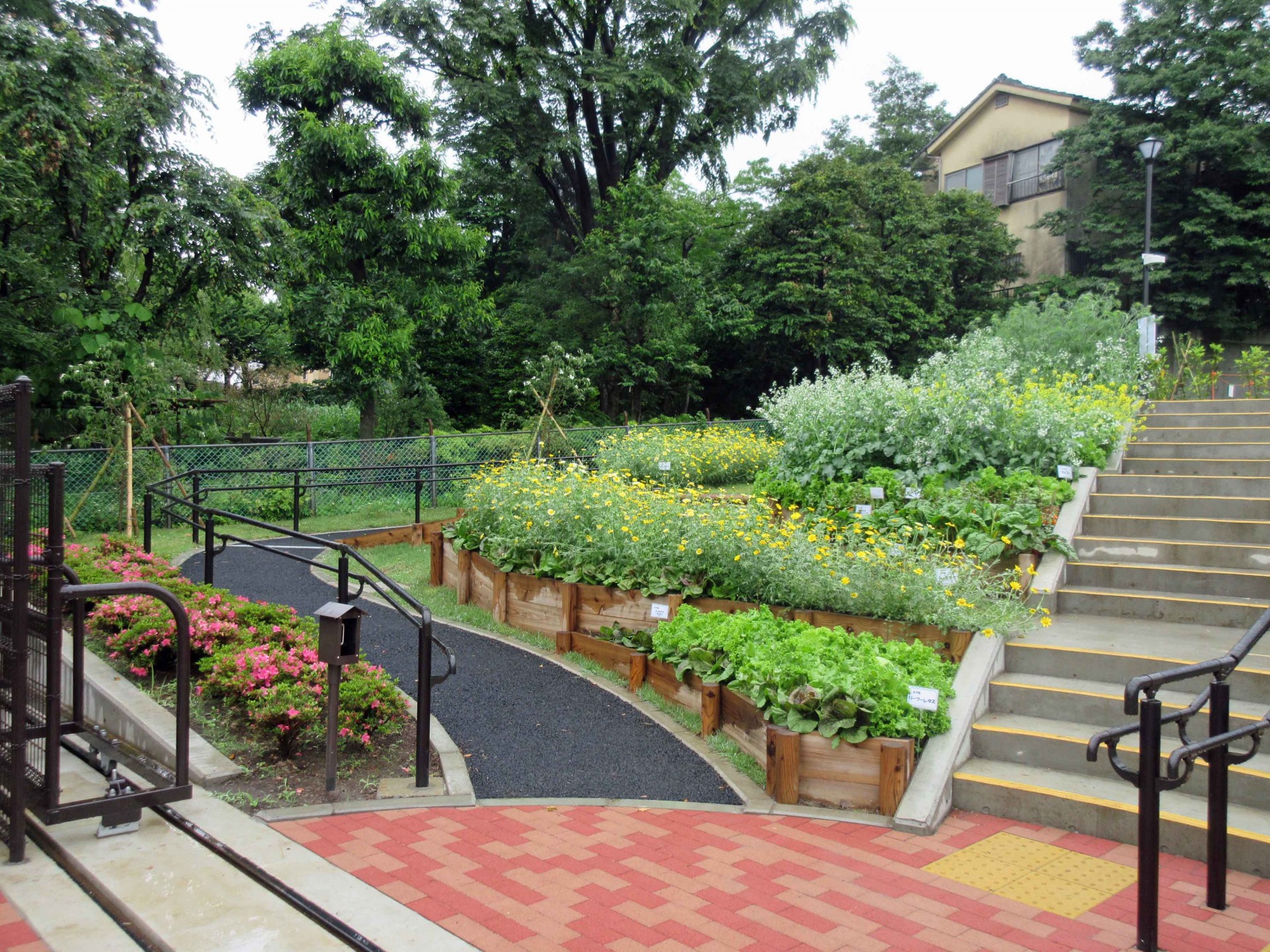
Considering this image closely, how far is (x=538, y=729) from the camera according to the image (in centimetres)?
580

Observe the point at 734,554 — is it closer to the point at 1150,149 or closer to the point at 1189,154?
the point at 1150,149

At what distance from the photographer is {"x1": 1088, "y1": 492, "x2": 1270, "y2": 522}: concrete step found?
7645 millimetres

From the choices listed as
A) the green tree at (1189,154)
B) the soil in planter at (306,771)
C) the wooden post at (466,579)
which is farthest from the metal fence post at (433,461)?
the green tree at (1189,154)

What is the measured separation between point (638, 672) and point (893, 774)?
7.18ft

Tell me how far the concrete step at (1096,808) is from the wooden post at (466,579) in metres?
5.01

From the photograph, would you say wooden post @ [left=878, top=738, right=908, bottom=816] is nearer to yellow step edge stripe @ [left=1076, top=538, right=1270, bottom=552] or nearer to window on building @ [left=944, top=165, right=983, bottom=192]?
yellow step edge stripe @ [left=1076, top=538, right=1270, bottom=552]

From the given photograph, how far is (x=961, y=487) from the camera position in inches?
321

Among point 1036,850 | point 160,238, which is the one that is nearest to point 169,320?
point 160,238

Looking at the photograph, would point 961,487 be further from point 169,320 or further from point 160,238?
point 169,320

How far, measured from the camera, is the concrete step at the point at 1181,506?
7.64 metres

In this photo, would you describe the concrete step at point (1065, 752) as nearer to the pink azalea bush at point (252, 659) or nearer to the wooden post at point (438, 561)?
the pink azalea bush at point (252, 659)

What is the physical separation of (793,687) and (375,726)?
233 centimetres

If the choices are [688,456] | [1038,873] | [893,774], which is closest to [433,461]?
[688,456]

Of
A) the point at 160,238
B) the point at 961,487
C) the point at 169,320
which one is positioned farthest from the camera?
the point at 169,320
